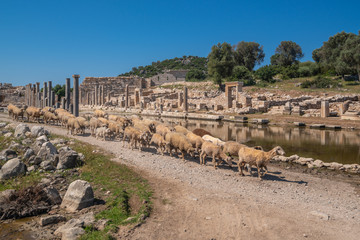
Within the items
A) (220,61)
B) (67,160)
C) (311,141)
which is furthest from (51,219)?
(220,61)

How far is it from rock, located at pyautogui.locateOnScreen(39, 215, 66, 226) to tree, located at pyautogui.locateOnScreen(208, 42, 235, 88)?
54.7 metres

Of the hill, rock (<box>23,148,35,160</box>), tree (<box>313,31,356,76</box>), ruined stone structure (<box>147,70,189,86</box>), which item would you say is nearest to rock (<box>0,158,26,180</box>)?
rock (<box>23,148,35,160</box>)

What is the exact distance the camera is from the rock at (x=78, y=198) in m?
7.58

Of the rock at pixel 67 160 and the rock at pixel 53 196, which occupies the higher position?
the rock at pixel 67 160

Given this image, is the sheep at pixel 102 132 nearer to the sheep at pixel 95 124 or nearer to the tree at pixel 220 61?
the sheep at pixel 95 124

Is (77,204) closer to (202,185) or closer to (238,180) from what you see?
(202,185)

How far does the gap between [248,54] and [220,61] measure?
2434 centimetres

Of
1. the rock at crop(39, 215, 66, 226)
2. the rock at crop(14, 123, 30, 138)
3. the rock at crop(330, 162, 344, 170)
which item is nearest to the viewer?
the rock at crop(39, 215, 66, 226)

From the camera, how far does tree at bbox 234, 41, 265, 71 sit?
258 feet

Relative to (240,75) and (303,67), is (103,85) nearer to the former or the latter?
(240,75)

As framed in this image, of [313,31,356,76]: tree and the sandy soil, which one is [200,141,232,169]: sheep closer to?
the sandy soil

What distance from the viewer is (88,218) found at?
6867mm

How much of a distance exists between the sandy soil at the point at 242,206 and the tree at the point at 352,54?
4715 cm

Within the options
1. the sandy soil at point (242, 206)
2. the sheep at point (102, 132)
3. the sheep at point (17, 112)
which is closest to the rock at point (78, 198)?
the sandy soil at point (242, 206)
